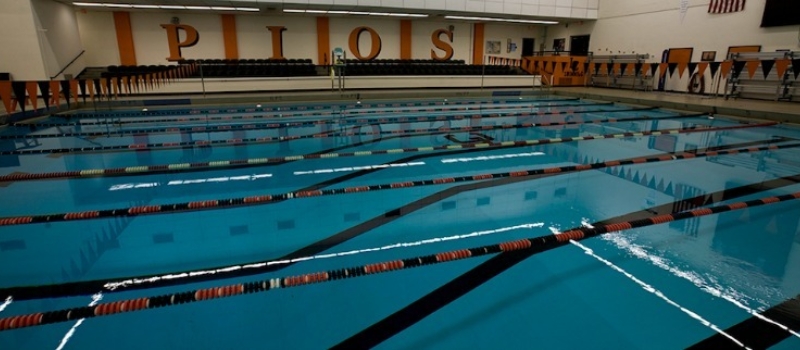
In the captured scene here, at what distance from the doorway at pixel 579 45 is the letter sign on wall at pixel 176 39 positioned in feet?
48.9

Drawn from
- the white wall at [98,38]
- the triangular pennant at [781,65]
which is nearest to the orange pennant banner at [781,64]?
the triangular pennant at [781,65]

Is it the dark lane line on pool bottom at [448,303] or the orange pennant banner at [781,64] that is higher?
the orange pennant banner at [781,64]

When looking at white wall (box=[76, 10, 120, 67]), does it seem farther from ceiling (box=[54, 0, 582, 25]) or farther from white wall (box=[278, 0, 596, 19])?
white wall (box=[278, 0, 596, 19])

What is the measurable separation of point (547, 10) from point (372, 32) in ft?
21.8

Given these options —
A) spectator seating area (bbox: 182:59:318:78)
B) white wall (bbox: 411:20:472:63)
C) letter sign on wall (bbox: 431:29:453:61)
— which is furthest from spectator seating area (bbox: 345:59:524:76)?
spectator seating area (bbox: 182:59:318:78)

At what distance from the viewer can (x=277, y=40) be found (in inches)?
596

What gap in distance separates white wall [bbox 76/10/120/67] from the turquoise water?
10.1 metres

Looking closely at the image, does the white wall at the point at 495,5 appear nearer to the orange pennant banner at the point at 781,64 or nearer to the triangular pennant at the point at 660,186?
the orange pennant banner at the point at 781,64

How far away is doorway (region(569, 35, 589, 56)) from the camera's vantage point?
55.8 feet

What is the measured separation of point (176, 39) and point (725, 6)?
1704 centimetres

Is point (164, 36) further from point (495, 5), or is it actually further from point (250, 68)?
point (495, 5)

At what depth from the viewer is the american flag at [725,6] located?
11176 mm

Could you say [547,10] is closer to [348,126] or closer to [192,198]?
[348,126]

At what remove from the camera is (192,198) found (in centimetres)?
349
